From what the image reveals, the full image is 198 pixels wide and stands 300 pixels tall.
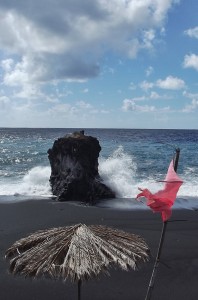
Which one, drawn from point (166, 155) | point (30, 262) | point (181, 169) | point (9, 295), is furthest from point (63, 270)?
point (166, 155)

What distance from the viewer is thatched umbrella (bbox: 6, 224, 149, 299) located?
5.30 m

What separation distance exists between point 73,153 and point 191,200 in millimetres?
5603

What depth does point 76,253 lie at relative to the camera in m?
5.48

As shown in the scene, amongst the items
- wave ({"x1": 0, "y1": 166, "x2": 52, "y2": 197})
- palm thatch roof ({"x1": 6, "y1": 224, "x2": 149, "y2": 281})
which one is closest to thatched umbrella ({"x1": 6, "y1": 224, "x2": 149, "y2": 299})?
palm thatch roof ({"x1": 6, "y1": 224, "x2": 149, "y2": 281})

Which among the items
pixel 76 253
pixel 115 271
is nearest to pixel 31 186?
pixel 115 271

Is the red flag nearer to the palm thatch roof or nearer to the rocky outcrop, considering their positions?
the palm thatch roof

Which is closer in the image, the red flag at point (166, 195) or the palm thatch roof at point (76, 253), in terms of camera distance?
the red flag at point (166, 195)

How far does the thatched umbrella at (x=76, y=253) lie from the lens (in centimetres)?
530

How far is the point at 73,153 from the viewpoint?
18062 mm

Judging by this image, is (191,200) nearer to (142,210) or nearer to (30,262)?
(142,210)

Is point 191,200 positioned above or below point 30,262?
below

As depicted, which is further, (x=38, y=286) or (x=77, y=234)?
(x=38, y=286)

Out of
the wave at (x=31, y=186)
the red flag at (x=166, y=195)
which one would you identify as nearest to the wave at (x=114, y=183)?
the wave at (x=31, y=186)

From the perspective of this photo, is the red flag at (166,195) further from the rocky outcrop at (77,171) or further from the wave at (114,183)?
the rocky outcrop at (77,171)
